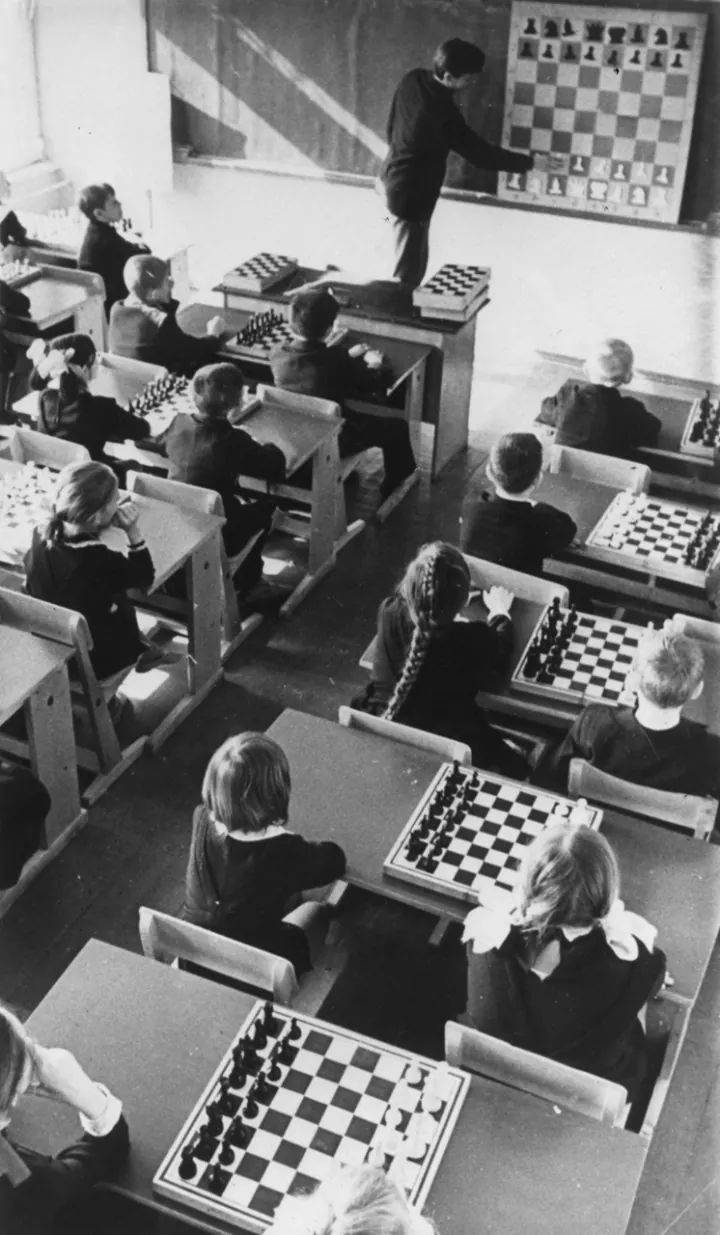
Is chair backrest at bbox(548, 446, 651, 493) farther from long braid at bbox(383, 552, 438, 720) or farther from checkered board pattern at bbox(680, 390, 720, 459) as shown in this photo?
long braid at bbox(383, 552, 438, 720)

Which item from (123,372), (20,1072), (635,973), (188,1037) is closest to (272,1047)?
(188,1037)

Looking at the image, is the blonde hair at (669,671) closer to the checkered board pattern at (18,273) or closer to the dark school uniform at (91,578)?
the dark school uniform at (91,578)

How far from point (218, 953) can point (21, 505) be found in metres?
2.43

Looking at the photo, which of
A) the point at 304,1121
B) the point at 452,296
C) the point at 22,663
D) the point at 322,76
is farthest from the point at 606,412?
the point at 322,76

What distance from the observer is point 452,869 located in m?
3.34

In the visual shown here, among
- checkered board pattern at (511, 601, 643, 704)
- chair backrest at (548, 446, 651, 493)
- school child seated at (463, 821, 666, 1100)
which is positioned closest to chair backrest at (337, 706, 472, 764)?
checkered board pattern at (511, 601, 643, 704)

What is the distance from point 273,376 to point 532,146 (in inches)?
Answer: 105

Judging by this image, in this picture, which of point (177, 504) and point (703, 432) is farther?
point (703, 432)

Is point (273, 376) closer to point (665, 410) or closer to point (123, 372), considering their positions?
point (123, 372)

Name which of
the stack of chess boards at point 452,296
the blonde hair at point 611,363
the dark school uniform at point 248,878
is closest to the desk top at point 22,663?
the dark school uniform at point 248,878

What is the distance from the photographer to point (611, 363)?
5.61m

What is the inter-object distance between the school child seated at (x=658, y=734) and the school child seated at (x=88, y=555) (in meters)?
1.63

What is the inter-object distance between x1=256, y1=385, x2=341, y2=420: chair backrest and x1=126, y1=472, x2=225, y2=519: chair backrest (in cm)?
88

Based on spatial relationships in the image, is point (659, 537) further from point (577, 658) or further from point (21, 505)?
point (21, 505)
